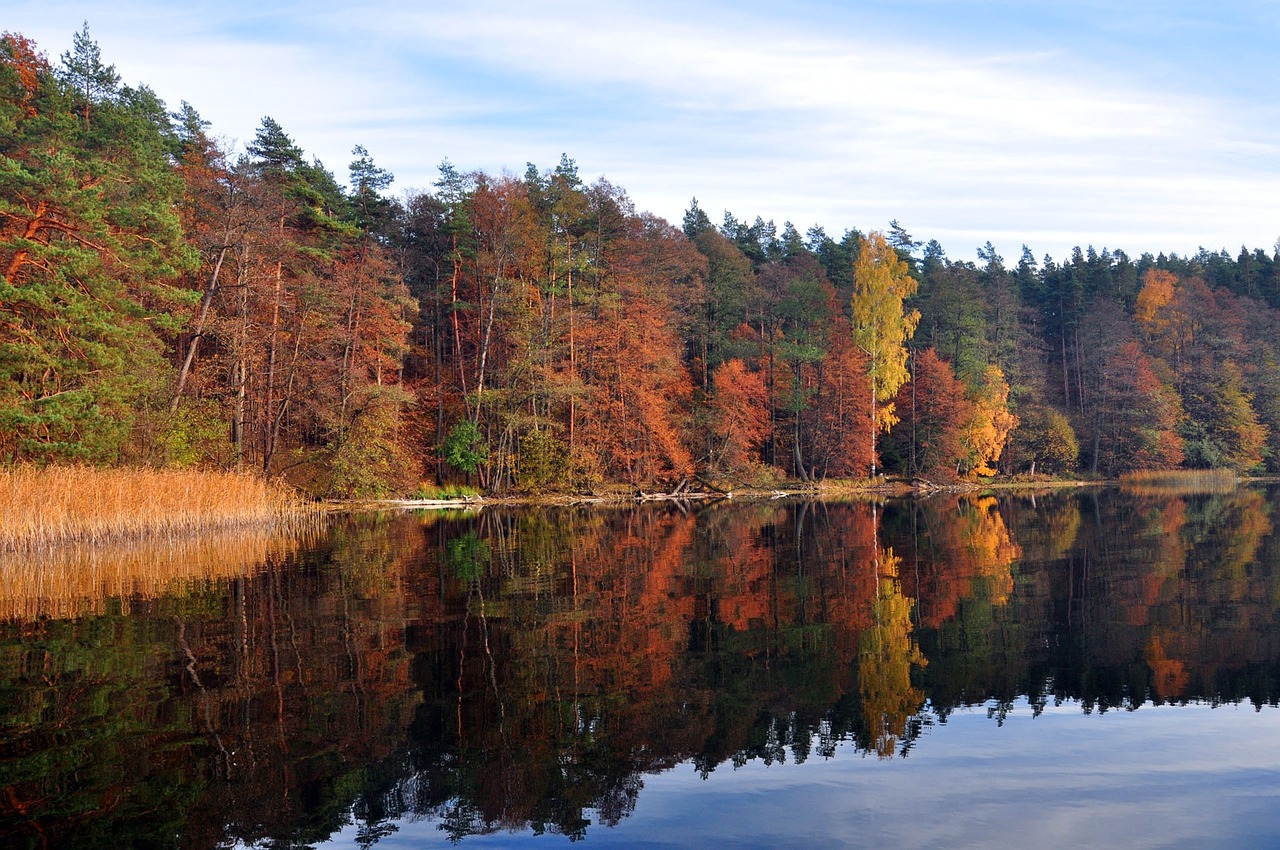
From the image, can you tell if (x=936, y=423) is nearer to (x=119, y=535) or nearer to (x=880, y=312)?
(x=880, y=312)

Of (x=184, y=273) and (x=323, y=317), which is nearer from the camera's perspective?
(x=184, y=273)

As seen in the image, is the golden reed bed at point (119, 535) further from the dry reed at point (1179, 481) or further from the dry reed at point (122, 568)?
the dry reed at point (1179, 481)

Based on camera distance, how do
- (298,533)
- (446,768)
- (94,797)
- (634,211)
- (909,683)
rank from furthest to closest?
(634,211), (298,533), (909,683), (446,768), (94,797)

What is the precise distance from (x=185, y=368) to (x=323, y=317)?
29.1 ft

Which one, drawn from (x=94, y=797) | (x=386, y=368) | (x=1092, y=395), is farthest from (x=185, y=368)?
(x=1092, y=395)

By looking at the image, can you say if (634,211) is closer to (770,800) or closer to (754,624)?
(754,624)

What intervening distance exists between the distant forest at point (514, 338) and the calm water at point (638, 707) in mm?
11566

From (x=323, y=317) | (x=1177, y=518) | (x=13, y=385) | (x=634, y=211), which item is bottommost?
(x=1177, y=518)

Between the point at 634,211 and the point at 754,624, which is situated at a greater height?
the point at 634,211

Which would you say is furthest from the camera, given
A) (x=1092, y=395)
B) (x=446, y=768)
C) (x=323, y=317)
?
(x=1092, y=395)

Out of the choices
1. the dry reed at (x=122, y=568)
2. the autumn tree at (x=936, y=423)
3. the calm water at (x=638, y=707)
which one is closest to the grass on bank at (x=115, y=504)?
the dry reed at (x=122, y=568)

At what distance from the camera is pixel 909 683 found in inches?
434

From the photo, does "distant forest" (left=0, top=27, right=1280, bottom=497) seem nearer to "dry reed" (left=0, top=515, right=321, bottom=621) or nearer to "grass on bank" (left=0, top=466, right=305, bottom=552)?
"grass on bank" (left=0, top=466, right=305, bottom=552)

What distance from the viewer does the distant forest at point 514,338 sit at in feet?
93.0
